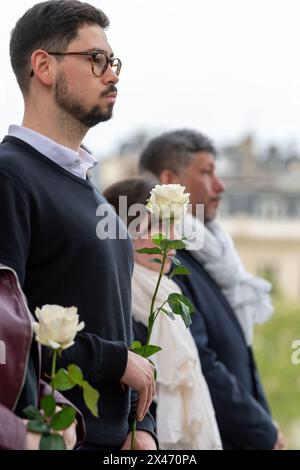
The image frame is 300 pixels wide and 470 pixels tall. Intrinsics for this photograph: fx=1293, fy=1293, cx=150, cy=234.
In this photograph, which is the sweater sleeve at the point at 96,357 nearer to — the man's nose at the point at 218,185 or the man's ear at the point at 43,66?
the man's ear at the point at 43,66

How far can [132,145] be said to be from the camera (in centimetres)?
5866

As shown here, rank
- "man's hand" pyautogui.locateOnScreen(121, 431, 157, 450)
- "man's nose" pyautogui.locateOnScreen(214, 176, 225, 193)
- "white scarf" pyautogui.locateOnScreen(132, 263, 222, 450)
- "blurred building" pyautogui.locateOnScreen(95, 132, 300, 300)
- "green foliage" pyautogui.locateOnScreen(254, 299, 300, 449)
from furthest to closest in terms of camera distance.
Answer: "blurred building" pyautogui.locateOnScreen(95, 132, 300, 300) → "green foliage" pyautogui.locateOnScreen(254, 299, 300, 449) → "man's nose" pyautogui.locateOnScreen(214, 176, 225, 193) → "white scarf" pyautogui.locateOnScreen(132, 263, 222, 450) → "man's hand" pyautogui.locateOnScreen(121, 431, 157, 450)

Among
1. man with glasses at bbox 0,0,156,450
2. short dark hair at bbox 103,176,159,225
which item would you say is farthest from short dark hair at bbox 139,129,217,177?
man with glasses at bbox 0,0,156,450

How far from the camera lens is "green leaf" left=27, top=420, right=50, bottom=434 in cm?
196

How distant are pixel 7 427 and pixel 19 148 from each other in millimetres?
656

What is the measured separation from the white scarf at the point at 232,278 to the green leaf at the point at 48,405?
206 cm

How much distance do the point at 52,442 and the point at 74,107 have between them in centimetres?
73

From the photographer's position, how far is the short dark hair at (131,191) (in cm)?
335

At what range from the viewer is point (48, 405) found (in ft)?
6.54

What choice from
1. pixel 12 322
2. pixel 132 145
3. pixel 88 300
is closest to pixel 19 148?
pixel 88 300

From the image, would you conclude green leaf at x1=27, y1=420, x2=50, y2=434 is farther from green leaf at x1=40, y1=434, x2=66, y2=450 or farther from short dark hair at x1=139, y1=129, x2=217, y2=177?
short dark hair at x1=139, y1=129, x2=217, y2=177

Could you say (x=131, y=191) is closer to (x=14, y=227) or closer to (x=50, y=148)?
(x=50, y=148)

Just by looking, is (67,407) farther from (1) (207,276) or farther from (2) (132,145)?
(2) (132,145)

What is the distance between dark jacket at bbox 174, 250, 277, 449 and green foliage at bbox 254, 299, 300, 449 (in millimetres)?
22860
